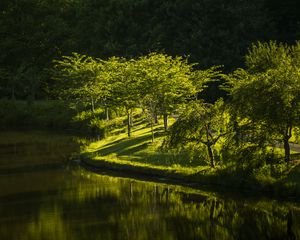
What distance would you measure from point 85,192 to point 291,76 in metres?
17.2

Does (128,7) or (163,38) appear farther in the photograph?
(128,7)

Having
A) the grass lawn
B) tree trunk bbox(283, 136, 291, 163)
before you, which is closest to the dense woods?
tree trunk bbox(283, 136, 291, 163)

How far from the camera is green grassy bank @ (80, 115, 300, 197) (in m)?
42.6

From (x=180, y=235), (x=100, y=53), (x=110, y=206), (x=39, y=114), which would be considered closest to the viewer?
(x=180, y=235)

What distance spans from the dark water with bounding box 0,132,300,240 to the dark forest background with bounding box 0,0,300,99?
185ft

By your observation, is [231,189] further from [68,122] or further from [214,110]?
[68,122]

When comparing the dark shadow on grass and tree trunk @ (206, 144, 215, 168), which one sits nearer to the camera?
tree trunk @ (206, 144, 215, 168)

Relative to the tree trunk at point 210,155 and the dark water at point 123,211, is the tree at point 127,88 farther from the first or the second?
the tree trunk at point 210,155

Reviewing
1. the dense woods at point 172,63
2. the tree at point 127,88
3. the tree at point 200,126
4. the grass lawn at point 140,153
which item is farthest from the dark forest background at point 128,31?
the tree at point 200,126

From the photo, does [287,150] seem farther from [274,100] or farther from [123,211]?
[123,211]

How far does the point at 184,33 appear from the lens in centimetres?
11162

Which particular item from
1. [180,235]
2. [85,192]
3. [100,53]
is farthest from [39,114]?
[180,235]

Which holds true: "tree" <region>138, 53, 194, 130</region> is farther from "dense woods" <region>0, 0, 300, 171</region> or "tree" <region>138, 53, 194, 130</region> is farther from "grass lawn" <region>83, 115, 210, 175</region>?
"grass lawn" <region>83, 115, 210, 175</region>

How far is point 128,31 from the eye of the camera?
123 m
